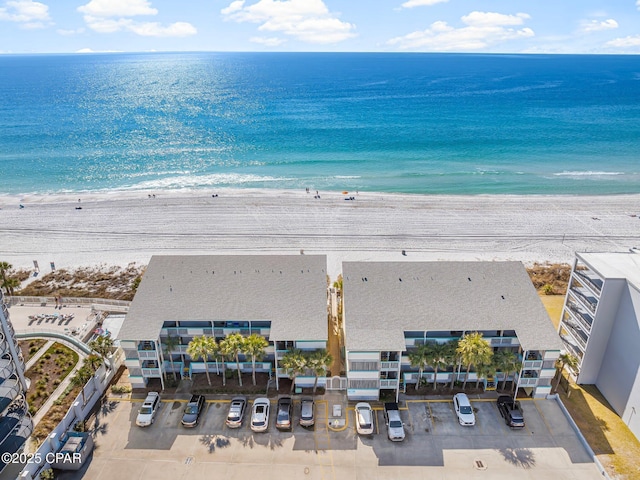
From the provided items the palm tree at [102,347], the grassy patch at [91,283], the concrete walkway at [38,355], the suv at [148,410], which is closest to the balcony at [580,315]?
the suv at [148,410]

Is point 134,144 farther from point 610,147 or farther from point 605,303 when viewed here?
point 610,147

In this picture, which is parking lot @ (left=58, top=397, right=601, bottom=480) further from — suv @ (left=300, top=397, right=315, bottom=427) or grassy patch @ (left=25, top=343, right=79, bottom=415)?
grassy patch @ (left=25, top=343, right=79, bottom=415)

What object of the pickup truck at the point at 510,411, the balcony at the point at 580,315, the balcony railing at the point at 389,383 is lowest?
the pickup truck at the point at 510,411

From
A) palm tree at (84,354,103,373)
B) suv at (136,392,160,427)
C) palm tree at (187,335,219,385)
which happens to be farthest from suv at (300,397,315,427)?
palm tree at (84,354,103,373)

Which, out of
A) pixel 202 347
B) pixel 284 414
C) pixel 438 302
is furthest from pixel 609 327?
pixel 202 347

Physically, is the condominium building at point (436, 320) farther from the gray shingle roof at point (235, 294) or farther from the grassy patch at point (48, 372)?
the grassy patch at point (48, 372)

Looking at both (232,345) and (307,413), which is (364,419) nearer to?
(307,413)
